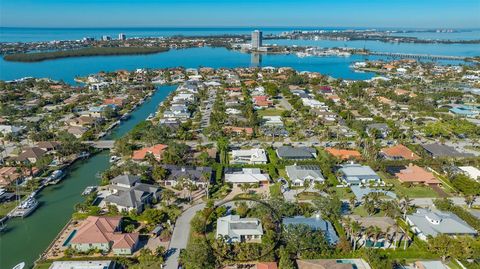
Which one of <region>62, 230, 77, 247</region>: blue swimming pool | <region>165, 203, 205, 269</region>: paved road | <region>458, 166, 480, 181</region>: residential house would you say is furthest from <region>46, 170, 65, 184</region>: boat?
<region>458, 166, 480, 181</region>: residential house

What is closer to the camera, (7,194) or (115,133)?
(7,194)

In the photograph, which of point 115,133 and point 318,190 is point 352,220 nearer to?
point 318,190

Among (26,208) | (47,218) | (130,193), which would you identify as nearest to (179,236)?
(130,193)

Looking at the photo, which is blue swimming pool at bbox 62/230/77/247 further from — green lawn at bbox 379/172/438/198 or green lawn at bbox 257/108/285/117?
green lawn at bbox 257/108/285/117

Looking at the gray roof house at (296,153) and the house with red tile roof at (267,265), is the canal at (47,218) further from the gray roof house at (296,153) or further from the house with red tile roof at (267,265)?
the gray roof house at (296,153)

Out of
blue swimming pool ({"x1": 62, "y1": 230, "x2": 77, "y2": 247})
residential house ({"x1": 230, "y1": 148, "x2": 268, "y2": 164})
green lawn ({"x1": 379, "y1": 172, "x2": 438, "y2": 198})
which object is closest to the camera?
blue swimming pool ({"x1": 62, "y1": 230, "x2": 77, "y2": 247})

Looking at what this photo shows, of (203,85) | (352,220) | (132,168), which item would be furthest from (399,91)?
(132,168)
